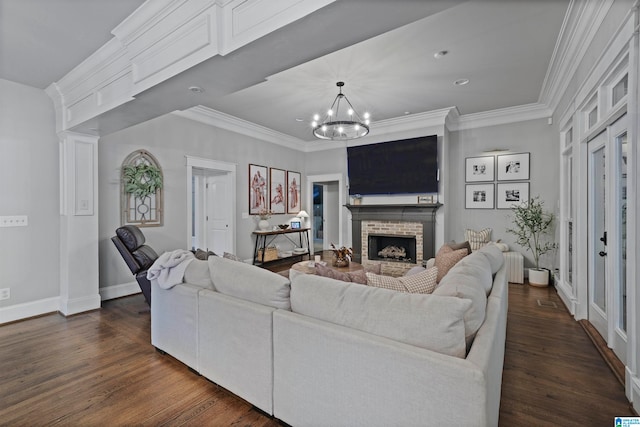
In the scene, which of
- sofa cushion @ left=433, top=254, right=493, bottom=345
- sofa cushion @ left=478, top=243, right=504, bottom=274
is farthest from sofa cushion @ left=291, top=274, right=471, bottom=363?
sofa cushion @ left=478, top=243, right=504, bottom=274

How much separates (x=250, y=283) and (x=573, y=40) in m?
3.65

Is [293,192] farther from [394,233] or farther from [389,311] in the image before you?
[389,311]

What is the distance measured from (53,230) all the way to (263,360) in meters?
3.49

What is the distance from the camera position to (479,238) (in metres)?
5.13

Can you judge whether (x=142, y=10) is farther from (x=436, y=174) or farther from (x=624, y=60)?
(x=436, y=174)

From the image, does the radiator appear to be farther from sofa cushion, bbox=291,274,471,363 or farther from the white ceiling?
sofa cushion, bbox=291,274,471,363

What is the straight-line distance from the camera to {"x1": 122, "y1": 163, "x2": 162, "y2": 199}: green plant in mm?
4051

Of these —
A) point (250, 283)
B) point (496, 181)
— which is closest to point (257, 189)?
point (250, 283)

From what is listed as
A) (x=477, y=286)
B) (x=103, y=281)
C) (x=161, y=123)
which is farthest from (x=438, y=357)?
(x=161, y=123)

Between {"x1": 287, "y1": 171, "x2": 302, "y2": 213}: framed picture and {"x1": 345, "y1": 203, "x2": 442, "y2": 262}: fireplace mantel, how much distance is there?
134cm

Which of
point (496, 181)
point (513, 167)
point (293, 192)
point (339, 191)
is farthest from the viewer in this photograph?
point (293, 192)

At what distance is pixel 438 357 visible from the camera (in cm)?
117

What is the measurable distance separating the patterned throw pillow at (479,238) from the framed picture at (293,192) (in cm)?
368

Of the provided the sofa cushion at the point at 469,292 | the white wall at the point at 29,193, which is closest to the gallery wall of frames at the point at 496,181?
the sofa cushion at the point at 469,292
